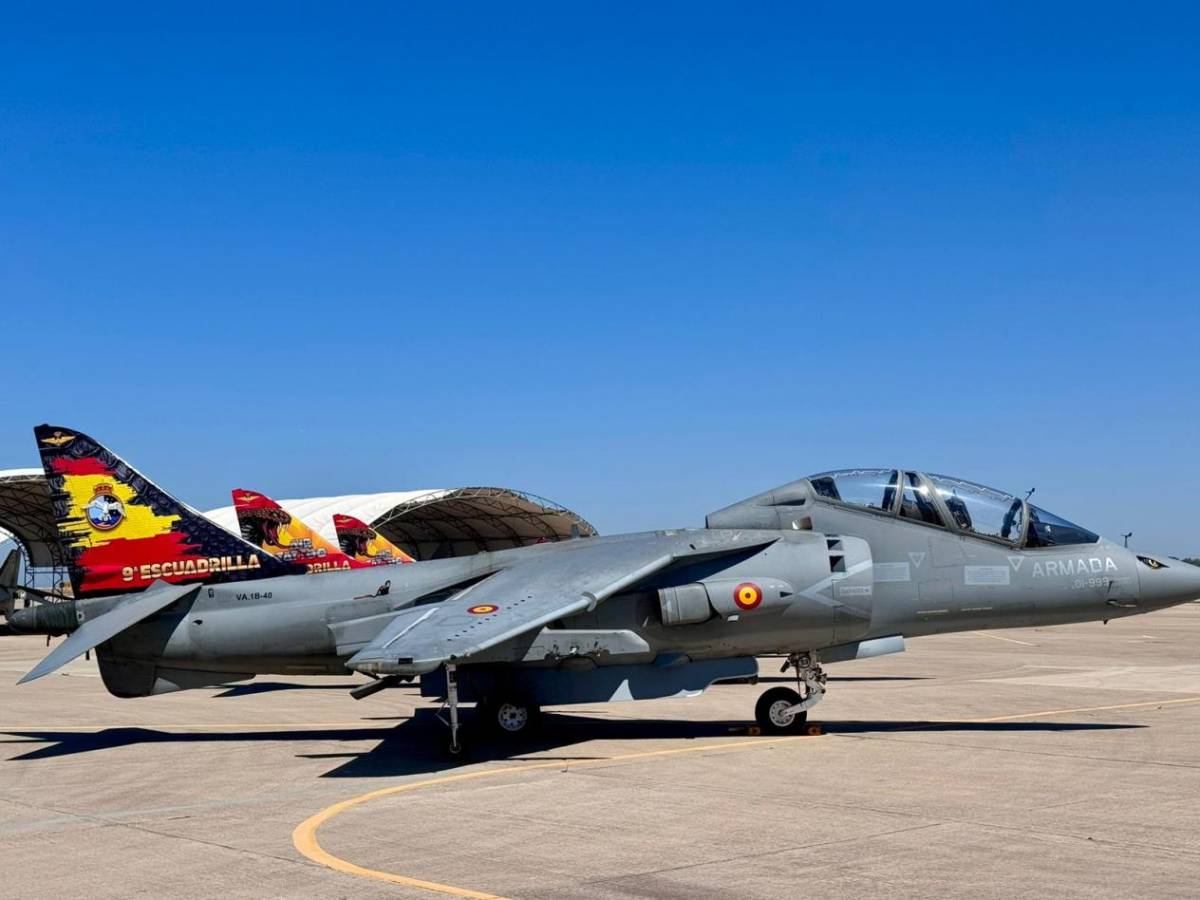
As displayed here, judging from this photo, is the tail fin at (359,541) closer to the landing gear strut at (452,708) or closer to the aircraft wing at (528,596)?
the aircraft wing at (528,596)

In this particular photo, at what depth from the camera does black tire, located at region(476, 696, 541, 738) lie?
15.6 m

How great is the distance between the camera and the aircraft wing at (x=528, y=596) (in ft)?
41.2

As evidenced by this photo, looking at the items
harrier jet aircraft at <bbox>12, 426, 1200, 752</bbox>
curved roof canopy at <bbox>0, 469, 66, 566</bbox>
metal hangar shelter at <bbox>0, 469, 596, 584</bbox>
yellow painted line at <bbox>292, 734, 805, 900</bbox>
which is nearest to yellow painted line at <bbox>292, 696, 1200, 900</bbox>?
yellow painted line at <bbox>292, 734, 805, 900</bbox>

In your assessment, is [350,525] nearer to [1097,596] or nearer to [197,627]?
[197,627]

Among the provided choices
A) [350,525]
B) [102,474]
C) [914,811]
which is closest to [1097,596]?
[914,811]

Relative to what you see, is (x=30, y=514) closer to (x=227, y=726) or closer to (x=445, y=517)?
(x=445, y=517)

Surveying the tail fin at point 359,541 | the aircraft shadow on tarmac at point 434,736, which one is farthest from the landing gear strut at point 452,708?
the tail fin at point 359,541

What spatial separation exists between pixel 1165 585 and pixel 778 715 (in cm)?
523

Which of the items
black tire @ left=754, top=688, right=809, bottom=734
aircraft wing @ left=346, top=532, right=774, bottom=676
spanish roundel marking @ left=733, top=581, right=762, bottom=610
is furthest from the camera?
black tire @ left=754, top=688, right=809, bottom=734

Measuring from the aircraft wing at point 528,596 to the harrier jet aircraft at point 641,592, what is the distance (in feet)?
0.15

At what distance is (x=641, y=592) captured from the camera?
15.3 metres

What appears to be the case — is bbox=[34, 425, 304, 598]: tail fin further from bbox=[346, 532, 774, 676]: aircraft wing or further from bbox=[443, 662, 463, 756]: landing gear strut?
bbox=[443, 662, 463, 756]: landing gear strut

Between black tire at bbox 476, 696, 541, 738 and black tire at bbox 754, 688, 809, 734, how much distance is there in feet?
9.66

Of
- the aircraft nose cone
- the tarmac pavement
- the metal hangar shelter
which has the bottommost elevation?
the tarmac pavement
